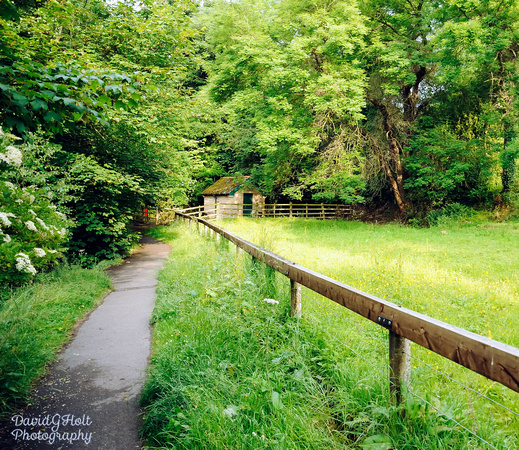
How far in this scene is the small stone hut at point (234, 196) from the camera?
1270 inches

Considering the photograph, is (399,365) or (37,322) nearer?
(399,365)

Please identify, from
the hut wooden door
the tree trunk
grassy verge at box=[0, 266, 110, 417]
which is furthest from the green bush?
grassy verge at box=[0, 266, 110, 417]

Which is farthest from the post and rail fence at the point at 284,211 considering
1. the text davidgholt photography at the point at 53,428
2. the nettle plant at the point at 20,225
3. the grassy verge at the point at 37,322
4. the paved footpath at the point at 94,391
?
the text davidgholt photography at the point at 53,428

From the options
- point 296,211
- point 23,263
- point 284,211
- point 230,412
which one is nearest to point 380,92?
point 296,211

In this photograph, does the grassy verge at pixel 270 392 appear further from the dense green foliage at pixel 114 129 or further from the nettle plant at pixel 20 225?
the dense green foliage at pixel 114 129

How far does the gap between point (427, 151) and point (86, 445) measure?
2264 cm

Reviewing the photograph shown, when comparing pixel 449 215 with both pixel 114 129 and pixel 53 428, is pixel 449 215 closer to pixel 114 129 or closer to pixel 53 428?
pixel 114 129

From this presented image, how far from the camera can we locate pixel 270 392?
2736 millimetres

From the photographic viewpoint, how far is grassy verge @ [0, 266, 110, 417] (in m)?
3.85

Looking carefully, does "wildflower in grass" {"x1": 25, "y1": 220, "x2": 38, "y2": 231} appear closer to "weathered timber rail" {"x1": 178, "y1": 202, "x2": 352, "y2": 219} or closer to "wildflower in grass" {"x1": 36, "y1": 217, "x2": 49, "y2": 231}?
"wildflower in grass" {"x1": 36, "y1": 217, "x2": 49, "y2": 231}

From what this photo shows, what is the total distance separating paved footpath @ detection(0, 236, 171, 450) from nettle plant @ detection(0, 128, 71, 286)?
56.5 inches

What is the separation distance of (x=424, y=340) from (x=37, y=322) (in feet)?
18.8

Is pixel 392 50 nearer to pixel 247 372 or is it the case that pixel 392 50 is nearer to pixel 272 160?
pixel 272 160

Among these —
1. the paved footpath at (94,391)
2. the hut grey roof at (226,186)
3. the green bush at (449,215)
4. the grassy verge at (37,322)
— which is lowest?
the paved footpath at (94,391)
